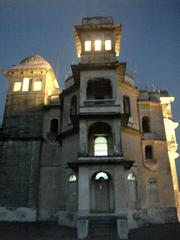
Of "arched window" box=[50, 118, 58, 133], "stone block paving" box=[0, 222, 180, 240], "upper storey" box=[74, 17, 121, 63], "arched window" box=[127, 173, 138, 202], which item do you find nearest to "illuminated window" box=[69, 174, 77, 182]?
"stone block paving" box=[0, 222, 180, 240]

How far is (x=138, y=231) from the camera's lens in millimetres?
18672

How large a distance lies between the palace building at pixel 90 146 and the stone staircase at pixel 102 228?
0.07m

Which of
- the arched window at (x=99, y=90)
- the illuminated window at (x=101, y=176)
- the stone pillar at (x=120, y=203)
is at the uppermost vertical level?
the arched window at (x=99, y=90)

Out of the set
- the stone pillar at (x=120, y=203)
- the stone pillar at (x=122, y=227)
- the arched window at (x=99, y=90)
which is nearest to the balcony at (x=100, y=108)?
the arched window at (x=99, y=90)

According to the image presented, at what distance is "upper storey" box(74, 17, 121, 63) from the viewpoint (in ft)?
84.2

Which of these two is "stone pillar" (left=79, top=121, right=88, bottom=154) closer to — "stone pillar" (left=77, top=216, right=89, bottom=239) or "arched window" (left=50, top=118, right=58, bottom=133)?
"stone pillar" (left=77, top=216, right=89, bottom=239)

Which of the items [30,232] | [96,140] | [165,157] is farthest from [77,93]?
[30,232]

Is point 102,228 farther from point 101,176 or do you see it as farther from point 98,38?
point 98,38

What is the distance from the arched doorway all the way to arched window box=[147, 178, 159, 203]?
583 cm

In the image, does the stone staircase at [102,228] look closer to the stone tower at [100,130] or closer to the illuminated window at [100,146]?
the stone tower at [100,130]

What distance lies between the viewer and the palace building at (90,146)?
62.8ft

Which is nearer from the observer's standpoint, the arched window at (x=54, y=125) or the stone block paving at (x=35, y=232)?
the stone block paving at (x=35, y=232)

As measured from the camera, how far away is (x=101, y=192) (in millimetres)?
20578

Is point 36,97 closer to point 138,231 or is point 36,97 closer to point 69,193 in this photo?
point 69,193
